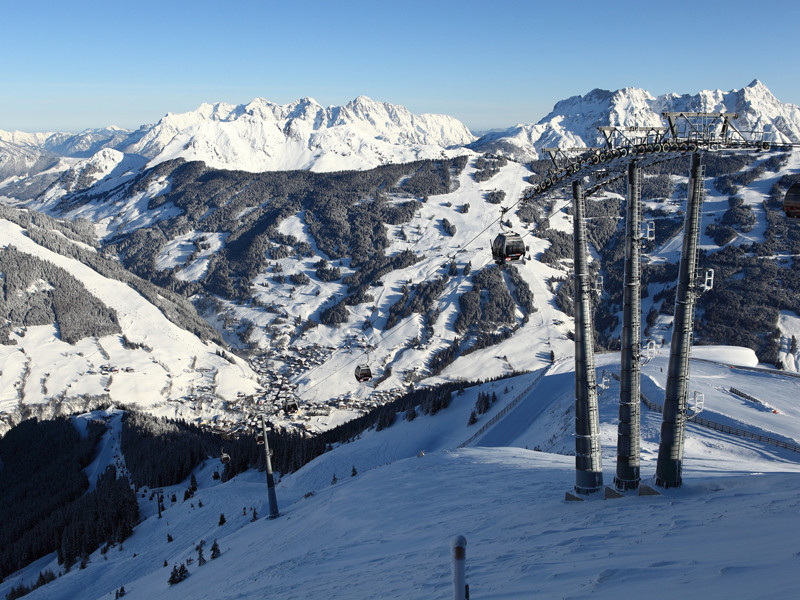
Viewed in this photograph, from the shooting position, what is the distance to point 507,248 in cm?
1802

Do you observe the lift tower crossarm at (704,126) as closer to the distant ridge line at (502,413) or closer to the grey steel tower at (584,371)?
the grey steel tower at (584,371)

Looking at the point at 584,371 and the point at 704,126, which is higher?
the point at 704,126

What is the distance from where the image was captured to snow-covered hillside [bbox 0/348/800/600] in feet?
33.9

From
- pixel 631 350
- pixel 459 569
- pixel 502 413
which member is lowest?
pixel 502 413

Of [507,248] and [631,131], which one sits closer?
[631,131]

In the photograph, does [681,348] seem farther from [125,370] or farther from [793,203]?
[125,370]

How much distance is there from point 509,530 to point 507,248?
9.32 m

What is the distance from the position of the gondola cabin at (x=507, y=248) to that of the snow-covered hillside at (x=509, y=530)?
8.70m

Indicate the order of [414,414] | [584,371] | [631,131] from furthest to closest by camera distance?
[414,414], [584,371], [631,131]

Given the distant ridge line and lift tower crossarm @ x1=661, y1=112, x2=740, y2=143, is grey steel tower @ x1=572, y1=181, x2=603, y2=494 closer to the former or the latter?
lift tower crossarm @ x1=661, y1=112, x2=740, y2=143

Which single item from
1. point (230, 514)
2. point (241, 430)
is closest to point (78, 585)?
point (230, 514)

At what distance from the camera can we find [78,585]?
3469 centimetres

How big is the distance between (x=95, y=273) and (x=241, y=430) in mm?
111830

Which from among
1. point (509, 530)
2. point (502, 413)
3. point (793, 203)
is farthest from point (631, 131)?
point (502, 413)
